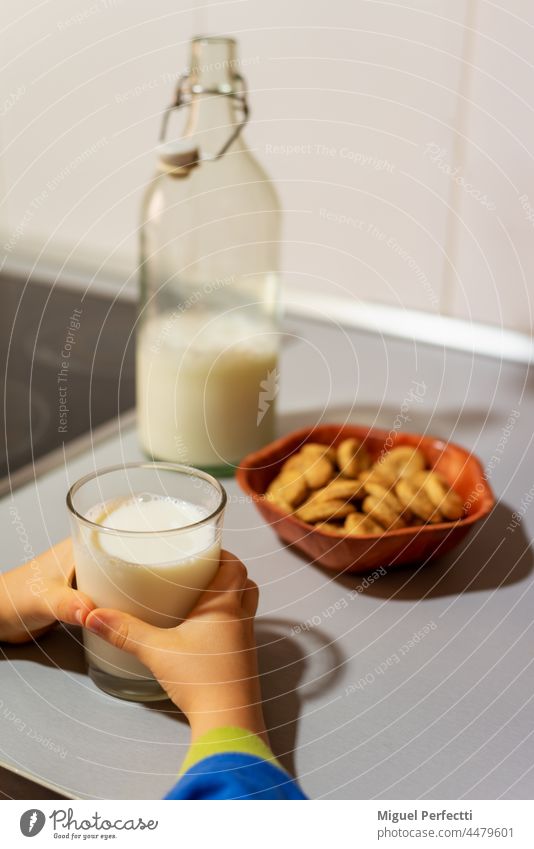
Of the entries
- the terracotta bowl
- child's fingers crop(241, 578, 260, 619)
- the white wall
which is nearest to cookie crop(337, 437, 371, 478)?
the terracotta bowl

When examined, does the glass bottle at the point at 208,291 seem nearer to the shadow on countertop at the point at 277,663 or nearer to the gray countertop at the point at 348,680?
the gray countertop at the point at 348,680

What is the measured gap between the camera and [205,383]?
1.87ft

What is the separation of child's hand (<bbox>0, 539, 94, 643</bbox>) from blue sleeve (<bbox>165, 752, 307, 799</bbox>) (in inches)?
3.5

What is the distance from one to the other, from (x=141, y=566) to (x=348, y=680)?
0.12 m

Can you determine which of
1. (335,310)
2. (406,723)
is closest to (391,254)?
(335,310)

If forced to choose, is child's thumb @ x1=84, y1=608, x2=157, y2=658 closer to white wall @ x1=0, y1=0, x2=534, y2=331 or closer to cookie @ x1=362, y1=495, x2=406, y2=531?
cookie @ x1=362, y1=495, x2=406, y2=531

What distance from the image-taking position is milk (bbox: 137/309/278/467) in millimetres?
570

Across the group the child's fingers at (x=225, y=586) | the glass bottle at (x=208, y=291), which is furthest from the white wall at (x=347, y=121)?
the child's fingers at (x=225, y=586)

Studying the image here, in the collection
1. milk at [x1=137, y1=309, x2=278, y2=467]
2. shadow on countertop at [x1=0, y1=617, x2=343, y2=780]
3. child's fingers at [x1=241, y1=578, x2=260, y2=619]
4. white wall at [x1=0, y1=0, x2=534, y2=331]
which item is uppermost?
white wall at [x1=0, y1=0, x2=534, y2=331]

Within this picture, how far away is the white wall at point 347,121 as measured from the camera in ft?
2.56

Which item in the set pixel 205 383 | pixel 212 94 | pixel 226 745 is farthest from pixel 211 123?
pixel 226 745

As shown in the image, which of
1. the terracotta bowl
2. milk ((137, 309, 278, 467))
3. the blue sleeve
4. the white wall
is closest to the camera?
the blue sleeve

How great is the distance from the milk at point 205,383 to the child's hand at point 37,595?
176mm

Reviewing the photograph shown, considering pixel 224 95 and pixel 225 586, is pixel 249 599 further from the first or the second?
pixel 224 95
